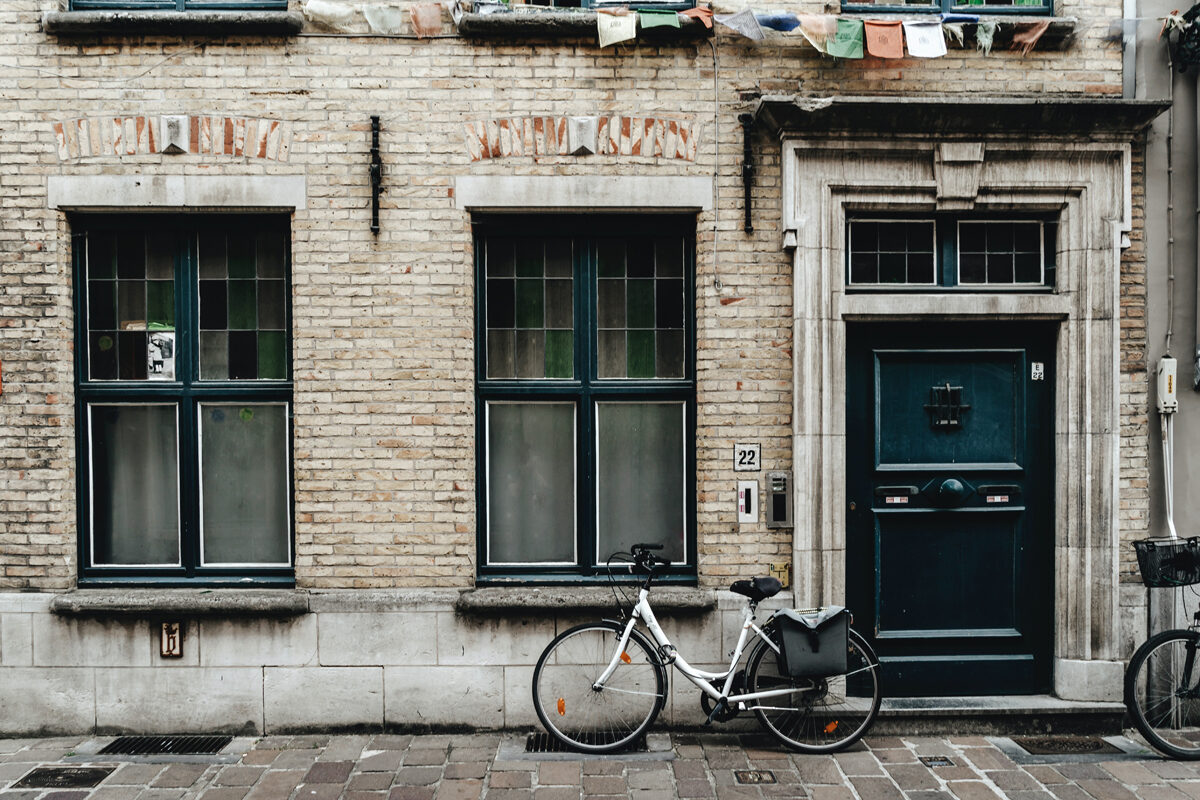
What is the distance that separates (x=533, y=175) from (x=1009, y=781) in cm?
475

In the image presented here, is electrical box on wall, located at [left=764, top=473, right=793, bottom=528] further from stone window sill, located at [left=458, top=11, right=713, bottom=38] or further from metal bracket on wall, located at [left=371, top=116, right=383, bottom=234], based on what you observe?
metal bracket on wall, located at [left=371, top=116, right=383, bottom=234]

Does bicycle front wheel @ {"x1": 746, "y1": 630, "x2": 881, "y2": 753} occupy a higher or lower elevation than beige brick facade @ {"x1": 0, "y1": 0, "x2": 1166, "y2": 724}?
lower

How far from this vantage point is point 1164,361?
5.69 m

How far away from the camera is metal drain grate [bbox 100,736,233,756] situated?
532 cm

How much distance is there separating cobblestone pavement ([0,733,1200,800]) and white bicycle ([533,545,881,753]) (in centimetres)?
17

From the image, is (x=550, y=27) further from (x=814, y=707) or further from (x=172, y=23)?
(x=814, y=707)

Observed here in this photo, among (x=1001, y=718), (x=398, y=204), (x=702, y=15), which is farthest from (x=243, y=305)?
(x=1001, y=718)

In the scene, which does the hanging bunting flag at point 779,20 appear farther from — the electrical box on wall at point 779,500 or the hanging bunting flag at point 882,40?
the electrical box on wall at point 779,500

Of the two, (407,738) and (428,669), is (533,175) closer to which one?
(428,669)

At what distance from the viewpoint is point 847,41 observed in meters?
5.53

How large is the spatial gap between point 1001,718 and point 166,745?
551 centimetres

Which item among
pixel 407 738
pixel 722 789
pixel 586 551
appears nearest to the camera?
pixel 722 789

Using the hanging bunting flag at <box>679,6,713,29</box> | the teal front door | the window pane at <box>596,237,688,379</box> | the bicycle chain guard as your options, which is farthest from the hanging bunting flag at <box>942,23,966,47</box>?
the bicycle chain guard

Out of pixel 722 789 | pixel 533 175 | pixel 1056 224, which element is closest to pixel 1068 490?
pixel 1056 224
